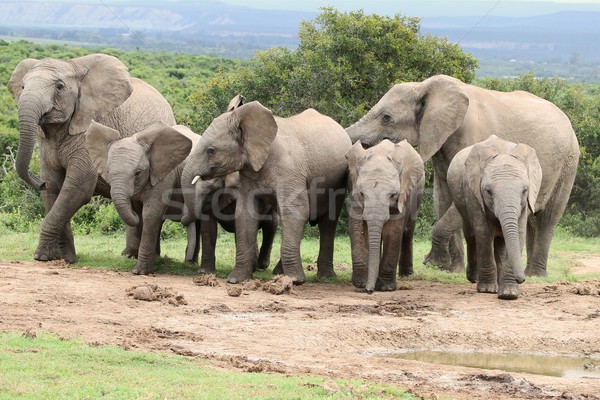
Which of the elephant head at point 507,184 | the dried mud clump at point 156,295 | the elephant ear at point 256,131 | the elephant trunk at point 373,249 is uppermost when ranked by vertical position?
the elephant ear at point 256,131

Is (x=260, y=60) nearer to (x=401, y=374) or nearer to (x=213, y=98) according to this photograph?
(x=213, y=98)

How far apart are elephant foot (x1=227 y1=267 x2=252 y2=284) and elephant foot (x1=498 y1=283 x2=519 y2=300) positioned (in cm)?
264

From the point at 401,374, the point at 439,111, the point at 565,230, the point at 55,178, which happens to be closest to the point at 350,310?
the point at 401,374

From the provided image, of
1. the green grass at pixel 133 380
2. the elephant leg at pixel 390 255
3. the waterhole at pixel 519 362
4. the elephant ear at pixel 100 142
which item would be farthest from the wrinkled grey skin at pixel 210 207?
the green grass at pixel 133 380

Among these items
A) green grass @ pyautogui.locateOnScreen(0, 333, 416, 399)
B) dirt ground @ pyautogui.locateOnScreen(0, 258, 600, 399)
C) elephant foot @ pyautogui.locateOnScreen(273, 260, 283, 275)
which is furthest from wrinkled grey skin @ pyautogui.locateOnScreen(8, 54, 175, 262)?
green grass @ pyautogui.locateOnScreen(0, 333, 416, 399)

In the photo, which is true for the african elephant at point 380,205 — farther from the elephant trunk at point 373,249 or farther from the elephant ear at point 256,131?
the elephant ear at point 256,131

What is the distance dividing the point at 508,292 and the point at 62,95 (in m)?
5.36

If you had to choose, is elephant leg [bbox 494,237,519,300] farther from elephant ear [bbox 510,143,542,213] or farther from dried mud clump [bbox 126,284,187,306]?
dried mud clump [bbox 126,284,187,306]

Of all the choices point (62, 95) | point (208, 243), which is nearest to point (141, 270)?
point (208, 243)

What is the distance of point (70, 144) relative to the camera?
1391 centimetres

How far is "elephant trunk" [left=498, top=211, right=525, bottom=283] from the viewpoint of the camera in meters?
11.6

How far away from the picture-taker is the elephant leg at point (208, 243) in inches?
532

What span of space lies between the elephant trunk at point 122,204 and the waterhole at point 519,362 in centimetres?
375

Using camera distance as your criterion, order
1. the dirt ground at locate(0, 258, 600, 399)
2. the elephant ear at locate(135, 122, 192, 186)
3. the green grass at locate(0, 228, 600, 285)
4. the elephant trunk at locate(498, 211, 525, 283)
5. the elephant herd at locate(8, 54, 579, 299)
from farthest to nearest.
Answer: the green grass at locate(0, 228, 600, 285), the elephant ear at locate(135, 122, 192, 186), the elephant herd at locate(8, 54, 579, 299), the elephant trunk at locate(498, 211, 525, 283), the dirt ground at locate(0, 258, 600, 399)
